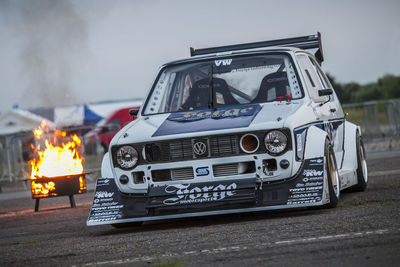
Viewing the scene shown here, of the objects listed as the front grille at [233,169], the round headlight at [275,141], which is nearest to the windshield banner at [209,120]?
the round headlight at [275,141]

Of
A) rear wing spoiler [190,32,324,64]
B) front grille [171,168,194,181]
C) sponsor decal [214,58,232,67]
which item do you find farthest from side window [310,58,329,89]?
front grille [171,168,194,181]

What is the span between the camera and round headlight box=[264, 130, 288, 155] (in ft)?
23.9

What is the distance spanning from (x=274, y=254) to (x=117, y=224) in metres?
2.88

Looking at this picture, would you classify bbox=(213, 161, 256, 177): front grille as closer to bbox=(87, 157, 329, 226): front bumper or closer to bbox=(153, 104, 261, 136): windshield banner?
bbox=(87, 157, 329, 226): front bumper

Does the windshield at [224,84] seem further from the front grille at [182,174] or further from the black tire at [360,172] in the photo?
the black tire at [360,172]

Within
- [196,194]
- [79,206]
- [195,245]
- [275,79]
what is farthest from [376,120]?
[195,245]

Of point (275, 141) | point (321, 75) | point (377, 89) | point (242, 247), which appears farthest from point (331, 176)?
point (377, 89)

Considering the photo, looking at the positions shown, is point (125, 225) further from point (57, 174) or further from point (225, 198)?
point (57, 174)

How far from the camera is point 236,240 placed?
5926 mm

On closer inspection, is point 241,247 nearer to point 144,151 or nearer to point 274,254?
point 274,254

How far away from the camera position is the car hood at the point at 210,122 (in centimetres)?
737

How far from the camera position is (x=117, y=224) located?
7.68 meters

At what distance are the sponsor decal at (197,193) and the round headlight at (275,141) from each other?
0.48 metres

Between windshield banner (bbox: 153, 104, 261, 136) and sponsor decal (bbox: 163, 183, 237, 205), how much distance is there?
557 mm
